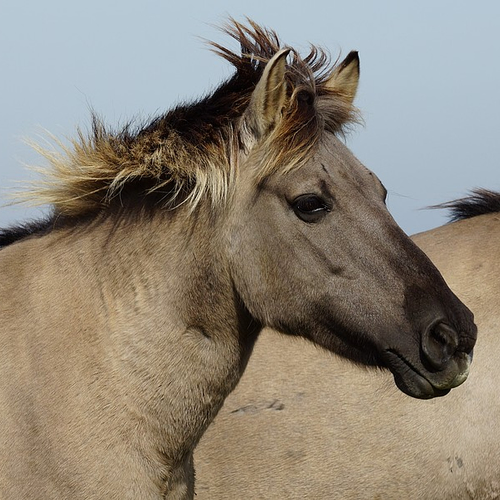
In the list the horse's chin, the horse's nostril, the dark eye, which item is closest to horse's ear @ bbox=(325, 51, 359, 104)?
the dark eye

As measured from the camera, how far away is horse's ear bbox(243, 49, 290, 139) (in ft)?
13.4

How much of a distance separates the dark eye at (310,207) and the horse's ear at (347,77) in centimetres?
89

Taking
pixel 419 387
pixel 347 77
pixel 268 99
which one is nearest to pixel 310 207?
pixel 268 99

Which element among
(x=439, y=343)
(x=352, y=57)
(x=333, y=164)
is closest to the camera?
(x=439, y=343)

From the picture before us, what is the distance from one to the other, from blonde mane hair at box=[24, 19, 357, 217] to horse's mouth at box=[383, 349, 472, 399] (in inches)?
38.8

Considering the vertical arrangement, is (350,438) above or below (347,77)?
below

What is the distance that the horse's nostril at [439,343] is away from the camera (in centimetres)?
395

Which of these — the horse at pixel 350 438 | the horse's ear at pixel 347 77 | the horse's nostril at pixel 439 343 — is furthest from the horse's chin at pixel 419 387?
the horse's ear at pixel 347 77

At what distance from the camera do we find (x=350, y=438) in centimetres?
543

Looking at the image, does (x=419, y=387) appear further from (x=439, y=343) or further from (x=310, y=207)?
(x=310, y=207)

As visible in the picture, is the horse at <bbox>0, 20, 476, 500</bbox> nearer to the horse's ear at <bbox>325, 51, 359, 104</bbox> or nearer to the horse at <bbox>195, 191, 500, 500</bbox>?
the horse's ear at <bbox>325, 51, 359, 104</bbox>

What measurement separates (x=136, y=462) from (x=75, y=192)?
1305 millimetres

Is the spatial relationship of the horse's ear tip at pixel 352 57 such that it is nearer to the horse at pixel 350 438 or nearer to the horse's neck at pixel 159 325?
the horse's neck at pixel 159 325

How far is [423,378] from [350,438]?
1502 mm
